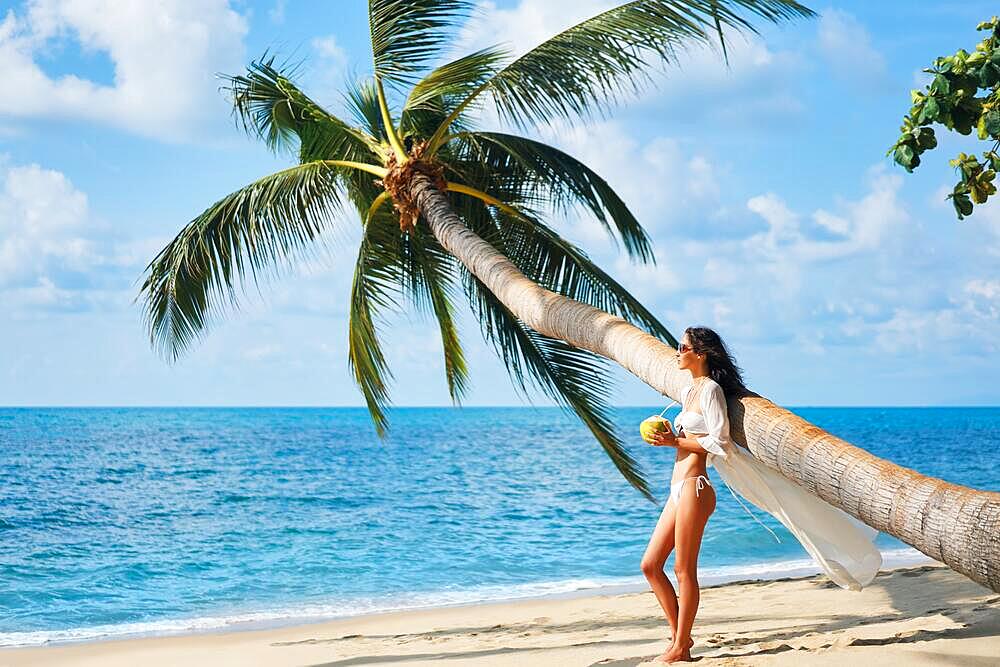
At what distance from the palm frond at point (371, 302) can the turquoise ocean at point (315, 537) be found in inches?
125

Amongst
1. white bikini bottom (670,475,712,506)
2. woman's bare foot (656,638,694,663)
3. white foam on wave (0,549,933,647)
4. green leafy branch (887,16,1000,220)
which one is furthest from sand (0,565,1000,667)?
green leafy branch (887,16,1000,220)

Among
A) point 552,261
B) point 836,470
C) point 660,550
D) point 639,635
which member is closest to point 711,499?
point 660,550

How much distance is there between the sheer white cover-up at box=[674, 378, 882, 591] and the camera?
4461 mm

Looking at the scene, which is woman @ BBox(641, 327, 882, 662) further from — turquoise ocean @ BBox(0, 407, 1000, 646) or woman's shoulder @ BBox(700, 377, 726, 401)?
turquoise ocean @ BBox(0, 407, 1000, 646)

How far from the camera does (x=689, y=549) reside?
477 centimetres

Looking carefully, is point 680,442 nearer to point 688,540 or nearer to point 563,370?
point 688,540

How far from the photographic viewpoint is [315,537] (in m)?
17.8

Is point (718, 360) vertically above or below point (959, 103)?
below

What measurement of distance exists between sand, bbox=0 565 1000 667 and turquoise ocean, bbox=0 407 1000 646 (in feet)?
4.77

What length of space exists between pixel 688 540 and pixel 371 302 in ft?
16.0

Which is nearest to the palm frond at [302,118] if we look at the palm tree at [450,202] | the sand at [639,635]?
the palm tree at [450,202]

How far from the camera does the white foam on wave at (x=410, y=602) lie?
9.80m

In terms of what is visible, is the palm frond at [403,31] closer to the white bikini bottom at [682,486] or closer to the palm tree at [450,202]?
the palm tree at [450,202]

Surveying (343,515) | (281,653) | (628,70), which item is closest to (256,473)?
(343,515)
